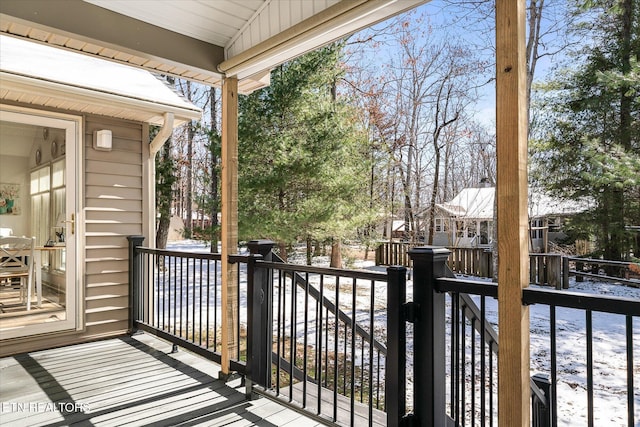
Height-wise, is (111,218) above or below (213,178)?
below

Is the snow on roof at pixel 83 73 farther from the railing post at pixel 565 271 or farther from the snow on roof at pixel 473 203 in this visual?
the snow on roof at pixel 473 203

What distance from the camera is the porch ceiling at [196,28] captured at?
1.90 m

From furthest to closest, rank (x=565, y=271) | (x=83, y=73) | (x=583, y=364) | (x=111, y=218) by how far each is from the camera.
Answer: (x=565, y=271) < (x=583, y=364) < (x=111, y=218) < (x=83, y=73)

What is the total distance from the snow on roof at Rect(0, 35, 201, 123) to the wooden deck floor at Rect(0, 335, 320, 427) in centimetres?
236

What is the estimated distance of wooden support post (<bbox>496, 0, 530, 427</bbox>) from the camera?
1.36 m

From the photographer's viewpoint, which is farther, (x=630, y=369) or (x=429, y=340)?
(x=429, y=340)

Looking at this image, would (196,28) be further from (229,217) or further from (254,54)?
(229,217)

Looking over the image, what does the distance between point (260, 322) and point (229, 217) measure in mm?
774

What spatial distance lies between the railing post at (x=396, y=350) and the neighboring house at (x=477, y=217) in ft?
38.5

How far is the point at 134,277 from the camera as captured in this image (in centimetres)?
411

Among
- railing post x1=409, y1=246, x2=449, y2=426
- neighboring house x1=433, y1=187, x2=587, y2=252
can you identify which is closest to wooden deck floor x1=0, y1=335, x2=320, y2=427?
railing post x1=409, y1=246, x2=449, y2=426

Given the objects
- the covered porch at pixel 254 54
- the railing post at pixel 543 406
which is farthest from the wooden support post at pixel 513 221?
the railing post at pixel 543 406

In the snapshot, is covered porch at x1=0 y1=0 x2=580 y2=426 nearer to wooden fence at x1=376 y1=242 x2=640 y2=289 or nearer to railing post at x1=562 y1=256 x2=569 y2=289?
wooden fence at x1=376 y1=242 x2=640 y2=289

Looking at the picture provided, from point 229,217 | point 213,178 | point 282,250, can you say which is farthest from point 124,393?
point 213,178
